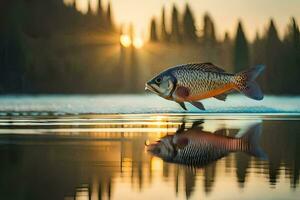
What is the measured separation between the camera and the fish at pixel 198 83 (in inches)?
480

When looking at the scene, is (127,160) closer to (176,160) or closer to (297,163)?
(176,160)

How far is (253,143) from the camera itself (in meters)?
9.26

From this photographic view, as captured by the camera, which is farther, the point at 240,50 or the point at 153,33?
the point at 153,33

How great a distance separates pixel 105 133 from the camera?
11.1 meters

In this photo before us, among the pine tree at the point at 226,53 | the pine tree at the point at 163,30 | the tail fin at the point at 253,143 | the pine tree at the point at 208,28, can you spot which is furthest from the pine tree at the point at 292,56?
the tail fin at the point at 253,143

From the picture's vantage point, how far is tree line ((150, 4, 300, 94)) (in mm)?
24344

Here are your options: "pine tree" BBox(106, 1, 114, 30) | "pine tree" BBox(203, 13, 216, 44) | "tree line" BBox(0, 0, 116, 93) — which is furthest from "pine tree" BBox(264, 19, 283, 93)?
"tree line" BBox(0, 0, 116, 93)

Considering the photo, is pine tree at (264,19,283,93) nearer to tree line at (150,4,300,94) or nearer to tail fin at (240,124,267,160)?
tree line at (150,4,300,94)

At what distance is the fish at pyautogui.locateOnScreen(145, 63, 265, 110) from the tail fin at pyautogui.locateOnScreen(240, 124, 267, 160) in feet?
3.05

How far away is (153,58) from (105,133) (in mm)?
14047

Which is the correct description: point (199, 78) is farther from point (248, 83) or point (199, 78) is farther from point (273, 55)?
point (273, 55)

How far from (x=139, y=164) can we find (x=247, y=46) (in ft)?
60.6

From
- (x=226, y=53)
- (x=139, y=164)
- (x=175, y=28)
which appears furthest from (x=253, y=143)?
(x=175, y=28)

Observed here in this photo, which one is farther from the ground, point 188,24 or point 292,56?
point 188,24
